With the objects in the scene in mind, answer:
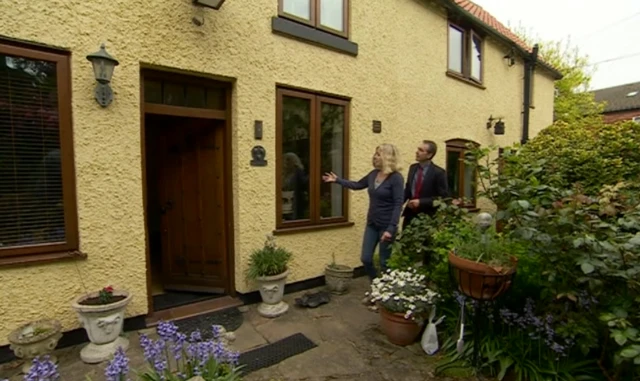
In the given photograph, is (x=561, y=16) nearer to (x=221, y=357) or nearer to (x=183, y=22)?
(x=183, y=22)

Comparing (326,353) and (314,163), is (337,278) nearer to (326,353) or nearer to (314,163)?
(326,353)

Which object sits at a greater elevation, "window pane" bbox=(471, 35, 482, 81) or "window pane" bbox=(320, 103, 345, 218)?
"window pane" bbox=(471, 35, 482, 81)

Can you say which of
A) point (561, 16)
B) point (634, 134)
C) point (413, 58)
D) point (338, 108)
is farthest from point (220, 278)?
point (561, 16)

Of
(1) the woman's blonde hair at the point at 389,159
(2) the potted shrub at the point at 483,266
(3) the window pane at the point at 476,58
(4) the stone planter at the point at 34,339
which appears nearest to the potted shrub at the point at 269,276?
(1) the woman's blonde hair at the point at 389,159

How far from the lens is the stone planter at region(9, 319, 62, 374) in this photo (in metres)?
2.33

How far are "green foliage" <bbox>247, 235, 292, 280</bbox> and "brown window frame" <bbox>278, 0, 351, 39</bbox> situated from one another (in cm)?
276

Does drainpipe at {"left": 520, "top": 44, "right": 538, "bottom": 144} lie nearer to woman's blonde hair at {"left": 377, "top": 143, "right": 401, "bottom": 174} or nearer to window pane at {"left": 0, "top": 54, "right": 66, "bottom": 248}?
woman's blonde hair at {"left": 377, "top": 143, "right": 401, "bottom": 174}

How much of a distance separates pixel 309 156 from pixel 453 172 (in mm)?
4005

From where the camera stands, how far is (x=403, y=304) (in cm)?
287

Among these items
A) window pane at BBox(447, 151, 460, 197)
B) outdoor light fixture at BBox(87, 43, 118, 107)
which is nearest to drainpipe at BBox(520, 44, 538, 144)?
window pane at BBox(447, 151, 460, 197)

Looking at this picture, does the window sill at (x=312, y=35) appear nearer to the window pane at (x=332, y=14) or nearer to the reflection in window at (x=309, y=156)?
the window pane at (x=332, y=14)

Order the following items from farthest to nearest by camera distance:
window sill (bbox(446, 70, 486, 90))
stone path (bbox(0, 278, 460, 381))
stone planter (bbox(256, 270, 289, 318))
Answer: window sill (bbox(446, 70, 486, 90)) < stone planter (bbox(256, 270, 289, 318)) < stone path (bbox(0, 278, 460, 381))

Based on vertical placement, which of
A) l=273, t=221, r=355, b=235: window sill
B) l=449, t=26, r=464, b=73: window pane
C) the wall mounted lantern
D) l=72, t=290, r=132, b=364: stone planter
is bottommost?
l=72, t=290, r=132, b=364: stone planter

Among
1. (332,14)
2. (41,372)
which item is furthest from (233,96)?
(41,372)
